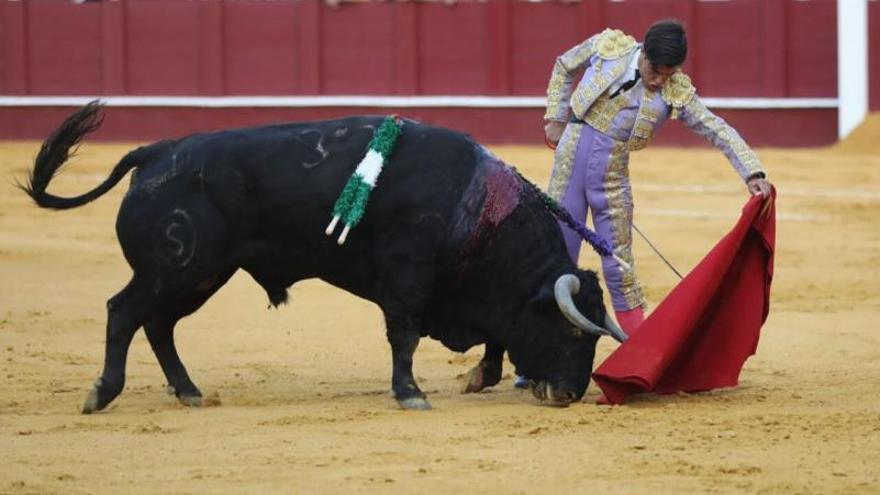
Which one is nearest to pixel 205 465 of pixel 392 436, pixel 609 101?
pixel 392 436

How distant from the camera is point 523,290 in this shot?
609 cm

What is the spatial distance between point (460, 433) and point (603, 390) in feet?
2.11

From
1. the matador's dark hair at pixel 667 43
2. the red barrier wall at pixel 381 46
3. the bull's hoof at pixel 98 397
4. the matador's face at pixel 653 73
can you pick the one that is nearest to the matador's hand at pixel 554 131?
the matador's face at pixel 653 73

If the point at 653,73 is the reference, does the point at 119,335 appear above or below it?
below

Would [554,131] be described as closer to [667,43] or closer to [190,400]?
[667,43]

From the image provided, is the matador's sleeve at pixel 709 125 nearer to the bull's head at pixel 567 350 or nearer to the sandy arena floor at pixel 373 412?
the bull's head at pixel 567 350

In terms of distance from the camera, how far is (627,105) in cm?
626

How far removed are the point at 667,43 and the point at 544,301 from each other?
2.81 feet

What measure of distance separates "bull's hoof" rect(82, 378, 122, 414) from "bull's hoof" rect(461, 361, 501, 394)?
112 centimetres

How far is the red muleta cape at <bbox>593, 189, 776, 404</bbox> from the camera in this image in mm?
6082

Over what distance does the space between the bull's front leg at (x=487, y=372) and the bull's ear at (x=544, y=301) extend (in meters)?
0.29

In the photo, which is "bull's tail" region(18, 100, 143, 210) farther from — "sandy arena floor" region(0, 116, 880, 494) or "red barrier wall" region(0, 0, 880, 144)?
"red barrier wall" region(0, 0, 880, 144)

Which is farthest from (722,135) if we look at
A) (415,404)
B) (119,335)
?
(119,335)

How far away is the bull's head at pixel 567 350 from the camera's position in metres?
6.05
